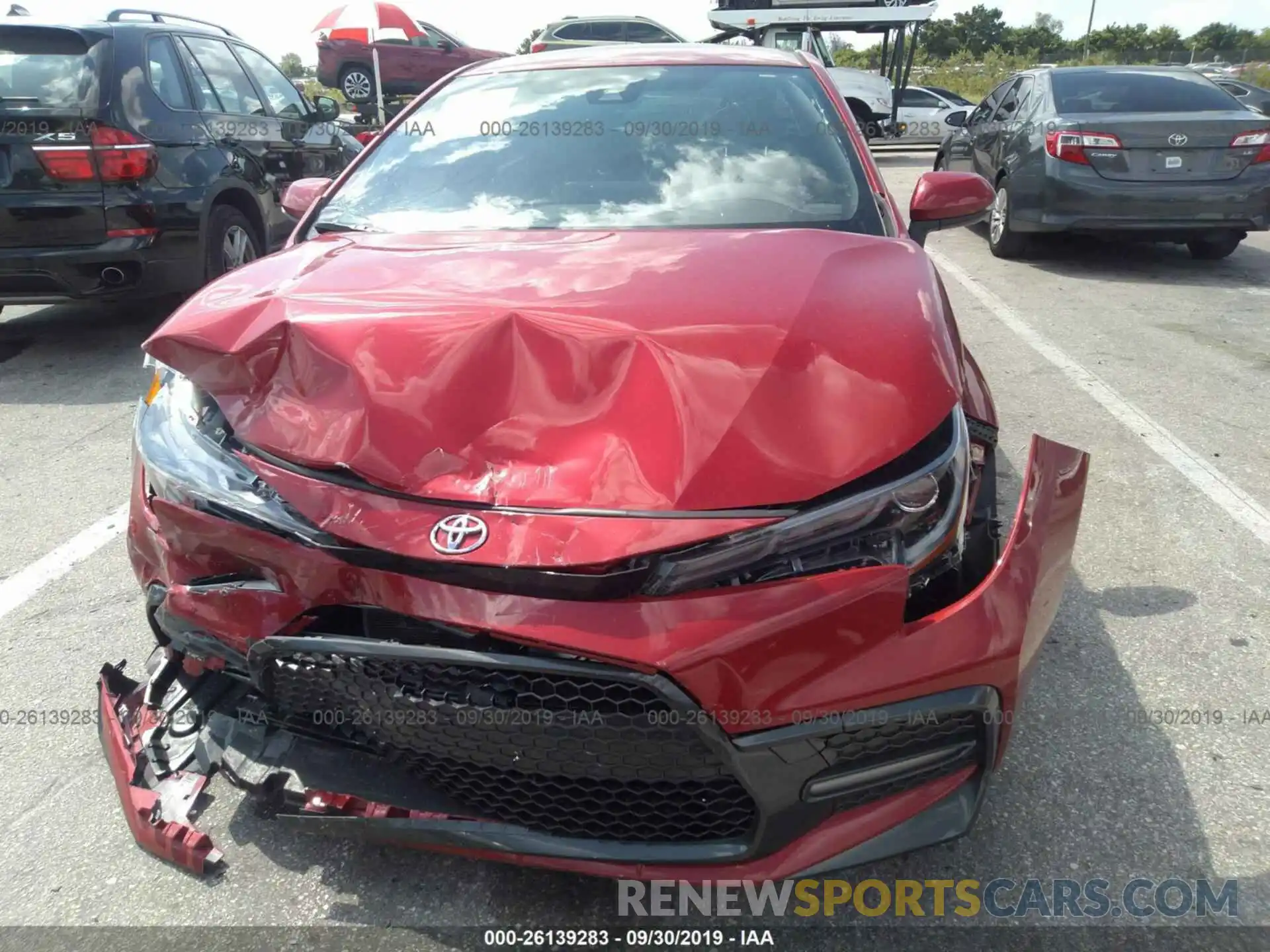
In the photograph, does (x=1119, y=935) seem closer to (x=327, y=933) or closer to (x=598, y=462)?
(x=598, y=462)

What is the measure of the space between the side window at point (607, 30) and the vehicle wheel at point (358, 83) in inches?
179

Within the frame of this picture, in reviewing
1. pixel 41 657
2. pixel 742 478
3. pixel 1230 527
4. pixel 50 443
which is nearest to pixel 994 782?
pixel 742 478

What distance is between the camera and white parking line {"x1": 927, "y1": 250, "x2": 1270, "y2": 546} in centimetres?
Answer: 342

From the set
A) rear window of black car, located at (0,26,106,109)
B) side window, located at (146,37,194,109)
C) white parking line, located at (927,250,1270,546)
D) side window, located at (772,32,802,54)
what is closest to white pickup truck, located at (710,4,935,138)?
side window, located at (772,32,802,54)

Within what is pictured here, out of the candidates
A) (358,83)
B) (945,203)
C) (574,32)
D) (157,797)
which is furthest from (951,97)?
(157,797)

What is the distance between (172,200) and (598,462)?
15.0 ft

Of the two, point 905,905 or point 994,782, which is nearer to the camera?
point 905,905

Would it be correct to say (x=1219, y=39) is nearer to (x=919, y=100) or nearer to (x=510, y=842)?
(x=919, y=100)

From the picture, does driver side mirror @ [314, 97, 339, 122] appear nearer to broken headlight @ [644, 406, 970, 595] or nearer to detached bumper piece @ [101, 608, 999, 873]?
detached bumper piece @ [101, 608, 999, 873]

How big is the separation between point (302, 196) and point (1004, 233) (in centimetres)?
610

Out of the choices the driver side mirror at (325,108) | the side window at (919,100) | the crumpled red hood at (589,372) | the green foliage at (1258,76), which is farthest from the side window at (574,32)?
the green foliage at (1258,76)

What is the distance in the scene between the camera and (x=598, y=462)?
5.30ft

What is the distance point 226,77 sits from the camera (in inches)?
239

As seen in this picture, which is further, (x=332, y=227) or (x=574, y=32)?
(x=574, y=32)
